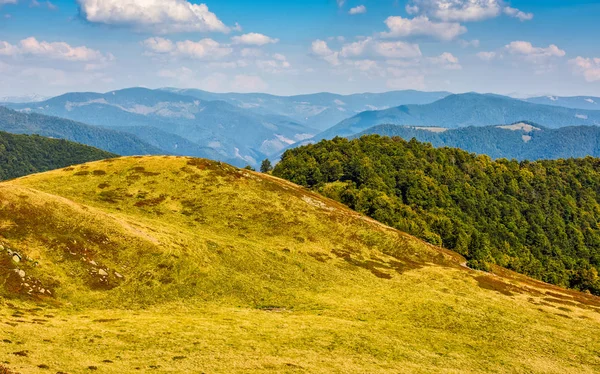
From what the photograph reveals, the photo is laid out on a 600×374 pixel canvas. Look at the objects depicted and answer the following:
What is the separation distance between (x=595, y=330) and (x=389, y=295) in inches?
1390

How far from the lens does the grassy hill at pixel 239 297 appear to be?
46.5 metres

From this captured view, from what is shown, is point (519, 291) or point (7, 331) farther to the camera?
point (519, 291)

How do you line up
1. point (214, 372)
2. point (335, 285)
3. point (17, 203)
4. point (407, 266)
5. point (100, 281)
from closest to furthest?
1. point (214, 372)
2. point (100, 281)
3. point (17, 203)
4. point (335, 285)
5. point (407, 266)

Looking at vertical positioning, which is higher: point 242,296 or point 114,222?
point 114,222

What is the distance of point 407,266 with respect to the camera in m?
103

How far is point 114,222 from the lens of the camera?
254ft

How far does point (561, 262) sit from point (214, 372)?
201 meters

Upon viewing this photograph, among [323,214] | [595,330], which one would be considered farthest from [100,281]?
[595,330]

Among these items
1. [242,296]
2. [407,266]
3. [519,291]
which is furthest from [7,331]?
[519,291]

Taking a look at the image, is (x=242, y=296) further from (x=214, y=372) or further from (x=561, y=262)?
(x=561, y=262)

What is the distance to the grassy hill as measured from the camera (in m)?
46.5

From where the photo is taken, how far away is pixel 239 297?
70.9 m

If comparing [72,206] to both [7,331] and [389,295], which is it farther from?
[389,295]

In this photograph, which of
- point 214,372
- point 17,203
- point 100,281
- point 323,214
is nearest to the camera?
point 214,372
